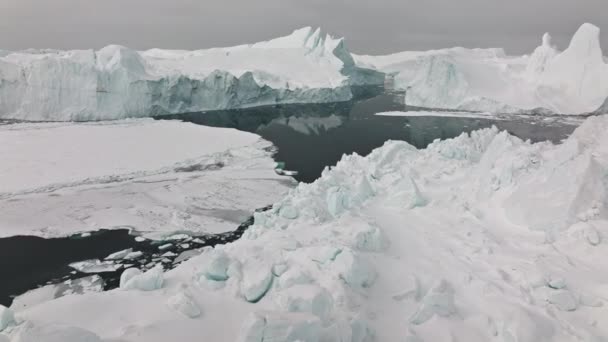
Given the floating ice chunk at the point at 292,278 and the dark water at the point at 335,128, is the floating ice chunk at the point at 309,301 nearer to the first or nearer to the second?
the floating ice chunk at the point at 292,278

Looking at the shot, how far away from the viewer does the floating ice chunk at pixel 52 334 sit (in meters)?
2.49

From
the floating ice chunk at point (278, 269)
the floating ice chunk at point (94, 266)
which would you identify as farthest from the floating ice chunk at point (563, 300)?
the floating ice chunk at point (94, 266)

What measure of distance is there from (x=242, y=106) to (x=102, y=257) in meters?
23.7

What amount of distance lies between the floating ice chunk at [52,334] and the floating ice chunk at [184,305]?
101 centimetres

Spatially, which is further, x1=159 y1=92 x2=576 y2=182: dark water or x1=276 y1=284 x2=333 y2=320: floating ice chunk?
x1=159 y1=92 x2=576 y2=182: dark water

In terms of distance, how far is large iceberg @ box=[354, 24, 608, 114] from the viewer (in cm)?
2567

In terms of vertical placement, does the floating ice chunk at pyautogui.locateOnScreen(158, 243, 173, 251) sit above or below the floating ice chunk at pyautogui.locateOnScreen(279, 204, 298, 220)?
below

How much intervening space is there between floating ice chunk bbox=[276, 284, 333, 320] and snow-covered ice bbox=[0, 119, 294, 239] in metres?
4.41

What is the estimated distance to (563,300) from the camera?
396 centimetres

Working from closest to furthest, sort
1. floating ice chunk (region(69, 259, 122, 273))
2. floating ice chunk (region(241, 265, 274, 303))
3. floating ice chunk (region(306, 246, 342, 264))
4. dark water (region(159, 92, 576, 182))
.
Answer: floating ice chunk (region(241, 265, 274, 303)), floating ice chunk (region(306, 246, 342, 264)), floating ice chunk (region(69, 259, 122, 273)), dark water (region(159, 92, 576, 182))

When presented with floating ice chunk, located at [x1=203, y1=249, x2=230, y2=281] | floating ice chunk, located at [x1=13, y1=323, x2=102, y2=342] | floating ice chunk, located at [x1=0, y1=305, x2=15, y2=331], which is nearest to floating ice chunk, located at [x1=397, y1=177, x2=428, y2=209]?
floating ice chunk, located at [x1=203, y1=249, x2=230, y2=281]

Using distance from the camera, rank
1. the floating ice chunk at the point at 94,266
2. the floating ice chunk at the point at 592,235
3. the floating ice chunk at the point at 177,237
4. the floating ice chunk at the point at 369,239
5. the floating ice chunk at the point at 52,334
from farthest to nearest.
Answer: the floating ice chunk at the point at 177,237, the floating ice chunk at the point at 94,266, the floating ice chunk at the point at 369,239, the floating ice chunk at the point at 592,235, the floating ice chunk at the point at 52,334

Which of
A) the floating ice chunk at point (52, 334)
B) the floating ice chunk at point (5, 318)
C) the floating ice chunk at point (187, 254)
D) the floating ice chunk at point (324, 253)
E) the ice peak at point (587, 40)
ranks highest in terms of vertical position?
the ice peak at point (587, 40)

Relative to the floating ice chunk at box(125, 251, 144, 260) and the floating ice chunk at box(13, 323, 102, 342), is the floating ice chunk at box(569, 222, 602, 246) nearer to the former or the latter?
the floating ice chunk at box(13, 323, 102, 342)
